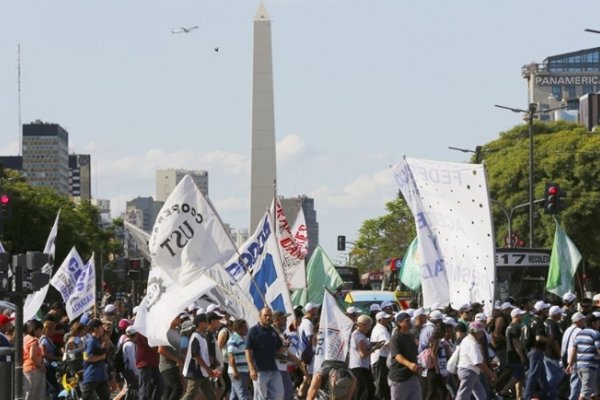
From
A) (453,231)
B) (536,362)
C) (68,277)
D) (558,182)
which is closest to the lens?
(453,231)

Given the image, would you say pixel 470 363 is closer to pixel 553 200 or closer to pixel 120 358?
pixel 120 358

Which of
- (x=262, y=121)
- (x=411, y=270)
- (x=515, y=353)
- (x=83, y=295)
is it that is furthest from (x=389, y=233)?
(x=515, y=353)

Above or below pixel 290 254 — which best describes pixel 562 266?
below

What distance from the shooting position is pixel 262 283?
24422 millimetres

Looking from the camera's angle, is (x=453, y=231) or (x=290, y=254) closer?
(x=453, y=231)


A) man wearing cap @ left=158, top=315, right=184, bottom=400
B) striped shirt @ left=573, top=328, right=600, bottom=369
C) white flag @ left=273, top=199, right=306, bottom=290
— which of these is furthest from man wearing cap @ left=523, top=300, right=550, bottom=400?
white flag @ left=273, top=199, right=306, bottom=290

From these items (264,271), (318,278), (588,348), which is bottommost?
(588,348)

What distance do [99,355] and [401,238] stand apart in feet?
299

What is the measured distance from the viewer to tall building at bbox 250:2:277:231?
69.5 metres

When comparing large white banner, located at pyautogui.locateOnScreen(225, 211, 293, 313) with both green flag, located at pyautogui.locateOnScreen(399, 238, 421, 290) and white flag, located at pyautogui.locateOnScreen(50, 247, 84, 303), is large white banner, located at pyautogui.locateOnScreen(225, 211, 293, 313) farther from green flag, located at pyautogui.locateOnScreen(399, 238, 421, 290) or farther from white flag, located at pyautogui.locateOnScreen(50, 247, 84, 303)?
green flag, located at pyautogui.locateOnScreen(399, 238, 421, 290)

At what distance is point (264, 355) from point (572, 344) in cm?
486

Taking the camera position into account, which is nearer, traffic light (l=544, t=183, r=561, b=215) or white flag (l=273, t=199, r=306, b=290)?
white flag (l=273, t=199, r=306, b=290)

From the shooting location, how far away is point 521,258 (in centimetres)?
3731

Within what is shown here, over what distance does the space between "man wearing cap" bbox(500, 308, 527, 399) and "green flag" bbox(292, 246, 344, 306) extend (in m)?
12.4
